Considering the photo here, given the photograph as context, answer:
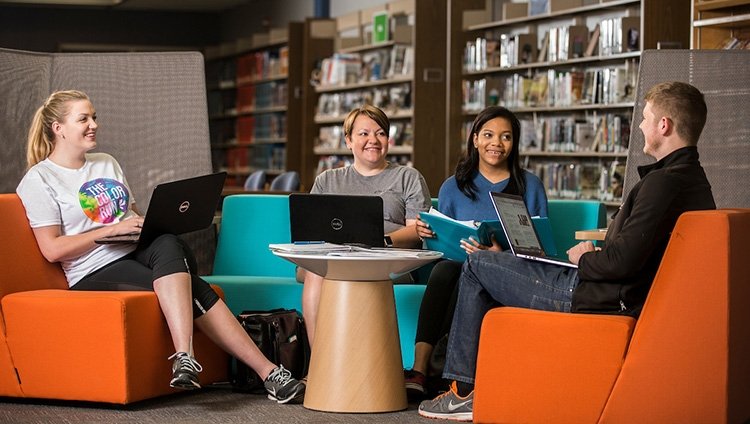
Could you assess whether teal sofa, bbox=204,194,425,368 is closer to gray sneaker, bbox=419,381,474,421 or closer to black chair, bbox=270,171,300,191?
gray sneaker, bbox=419,381,474,421

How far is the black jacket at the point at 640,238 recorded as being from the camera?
10.2ft

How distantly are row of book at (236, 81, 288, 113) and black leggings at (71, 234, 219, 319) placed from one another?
27.3 ft

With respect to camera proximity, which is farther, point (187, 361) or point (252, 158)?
point (252, 158)

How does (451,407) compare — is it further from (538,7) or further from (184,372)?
(538,7)

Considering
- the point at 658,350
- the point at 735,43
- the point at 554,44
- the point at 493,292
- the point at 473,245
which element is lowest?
the point at 658,350

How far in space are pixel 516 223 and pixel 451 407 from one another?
0.60 meters

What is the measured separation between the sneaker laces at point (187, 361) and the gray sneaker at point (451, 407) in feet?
2.42

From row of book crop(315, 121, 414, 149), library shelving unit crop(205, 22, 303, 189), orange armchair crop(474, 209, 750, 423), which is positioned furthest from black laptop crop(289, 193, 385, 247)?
library shelving unit crop(205, 22, 303, 189)

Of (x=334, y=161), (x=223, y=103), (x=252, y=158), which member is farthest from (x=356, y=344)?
(x=223, y=103)

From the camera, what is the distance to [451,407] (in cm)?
358

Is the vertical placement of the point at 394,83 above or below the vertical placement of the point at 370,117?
above

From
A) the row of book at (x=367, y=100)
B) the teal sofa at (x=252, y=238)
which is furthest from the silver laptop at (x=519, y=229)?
the row of book at (x=367, y=100)

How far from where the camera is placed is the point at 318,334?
3760 mm

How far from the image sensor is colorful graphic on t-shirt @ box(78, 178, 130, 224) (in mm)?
4035
